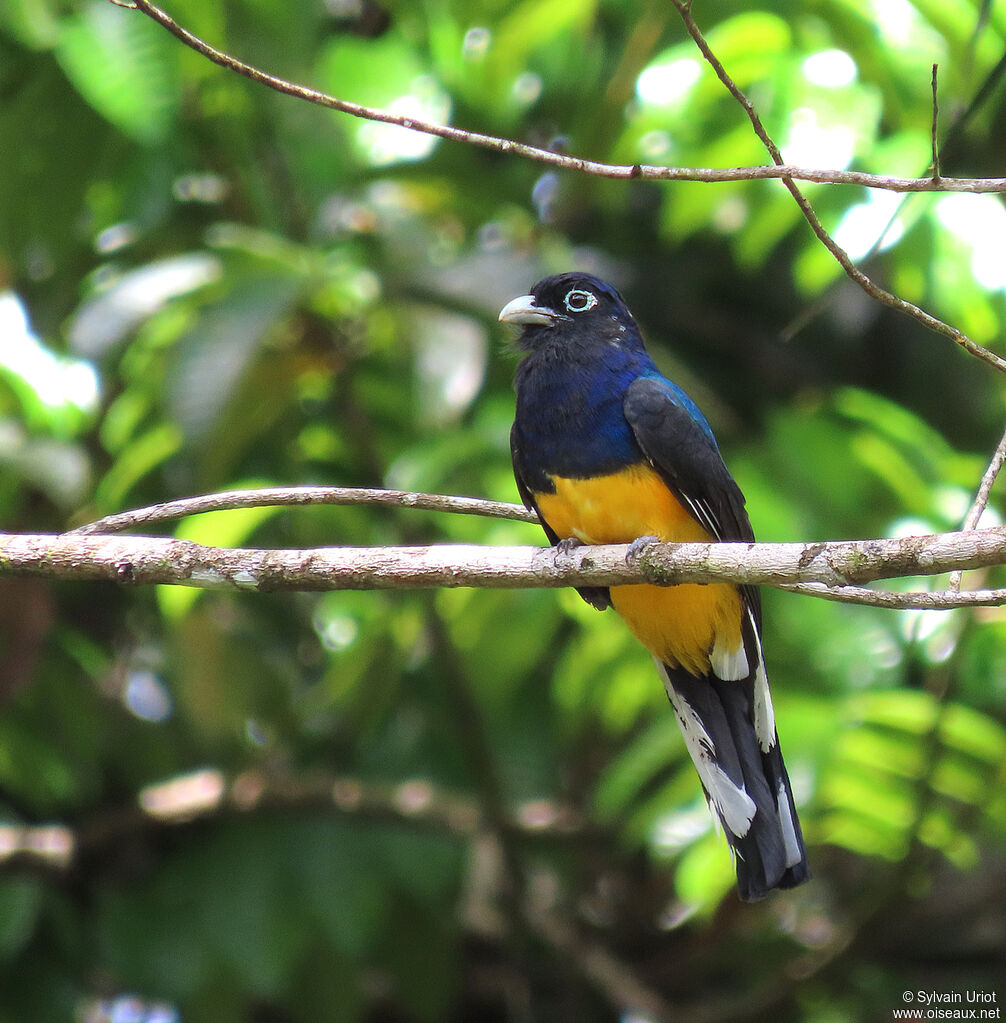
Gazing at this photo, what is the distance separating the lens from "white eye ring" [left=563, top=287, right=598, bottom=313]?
4.20m

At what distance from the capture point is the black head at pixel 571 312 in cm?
410

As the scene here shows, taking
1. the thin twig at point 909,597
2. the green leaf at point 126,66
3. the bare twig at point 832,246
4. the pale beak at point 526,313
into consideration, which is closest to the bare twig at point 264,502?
the thin twig at point 909,597

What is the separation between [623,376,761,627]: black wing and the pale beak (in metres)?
0.64

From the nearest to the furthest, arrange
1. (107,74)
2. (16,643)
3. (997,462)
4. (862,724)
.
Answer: (997,462) → (107,74) → (862,724) → (16,643)

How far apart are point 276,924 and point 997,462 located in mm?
3005

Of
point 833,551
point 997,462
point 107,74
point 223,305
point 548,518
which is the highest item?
point 107,74

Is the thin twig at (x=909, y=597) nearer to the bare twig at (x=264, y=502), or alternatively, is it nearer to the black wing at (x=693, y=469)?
the bare twig at (x=264, y=502)

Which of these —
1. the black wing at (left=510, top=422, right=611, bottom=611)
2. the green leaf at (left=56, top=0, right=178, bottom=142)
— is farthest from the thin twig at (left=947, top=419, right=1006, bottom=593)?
the green leaf at (left=56, top=0, right=178, bottom=142)

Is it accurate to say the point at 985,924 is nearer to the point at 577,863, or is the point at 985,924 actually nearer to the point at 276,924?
the point at 577,863

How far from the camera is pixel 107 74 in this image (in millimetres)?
3699

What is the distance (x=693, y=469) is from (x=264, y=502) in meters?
1.37

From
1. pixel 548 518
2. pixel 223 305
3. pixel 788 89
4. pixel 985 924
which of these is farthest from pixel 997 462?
pixel 985 924

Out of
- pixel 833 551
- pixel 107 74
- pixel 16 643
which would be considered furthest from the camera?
pixel 16 643

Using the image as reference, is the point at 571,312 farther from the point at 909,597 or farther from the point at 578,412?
the point at 909,597
